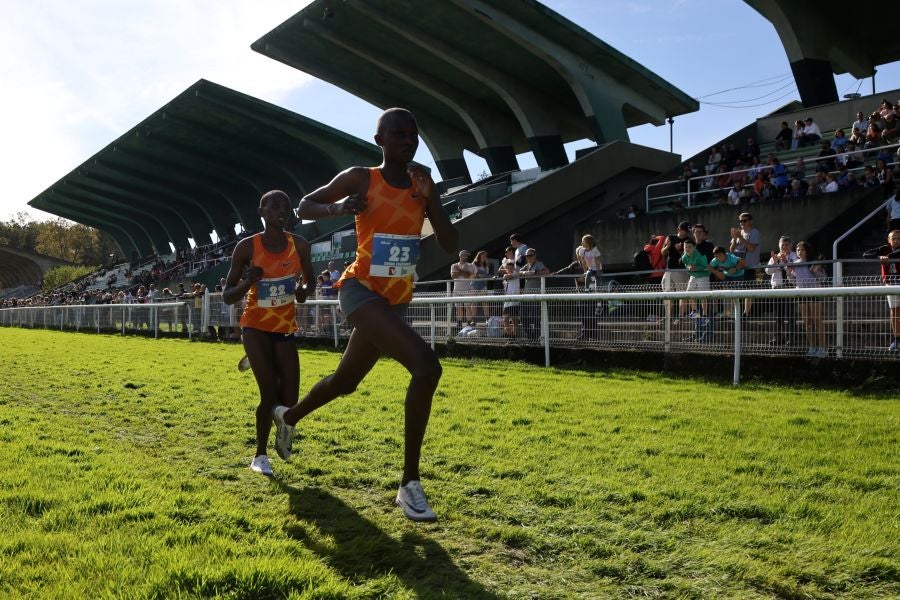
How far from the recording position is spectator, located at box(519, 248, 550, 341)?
12836mm

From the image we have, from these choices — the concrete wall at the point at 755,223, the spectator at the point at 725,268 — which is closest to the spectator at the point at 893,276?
the spectator at the point at 725,268

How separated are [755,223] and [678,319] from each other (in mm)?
10098

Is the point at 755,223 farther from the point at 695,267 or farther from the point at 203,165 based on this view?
the point at 203,165

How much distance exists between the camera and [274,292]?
6070 millimetres

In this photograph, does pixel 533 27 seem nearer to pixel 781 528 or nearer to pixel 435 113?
pixel 435 113

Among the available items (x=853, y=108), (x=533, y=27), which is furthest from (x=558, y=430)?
(x=533, y=27)

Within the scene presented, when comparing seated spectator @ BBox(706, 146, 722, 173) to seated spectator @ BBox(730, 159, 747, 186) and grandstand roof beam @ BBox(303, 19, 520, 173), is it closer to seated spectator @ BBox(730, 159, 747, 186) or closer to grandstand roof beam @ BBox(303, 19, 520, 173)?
seated spectator @ BBox(730, 159, 747, 186)

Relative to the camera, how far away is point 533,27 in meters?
33.4

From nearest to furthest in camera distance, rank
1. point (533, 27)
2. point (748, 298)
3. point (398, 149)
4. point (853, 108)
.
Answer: point (398, 149) < point (748, 298) < point (853, 108) < point (533, 27)

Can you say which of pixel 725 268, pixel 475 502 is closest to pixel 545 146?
pixel 725 268

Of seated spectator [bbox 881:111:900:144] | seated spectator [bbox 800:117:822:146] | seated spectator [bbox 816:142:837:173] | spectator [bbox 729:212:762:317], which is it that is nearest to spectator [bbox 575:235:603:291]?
spectator [bbox 729:212:762:317]

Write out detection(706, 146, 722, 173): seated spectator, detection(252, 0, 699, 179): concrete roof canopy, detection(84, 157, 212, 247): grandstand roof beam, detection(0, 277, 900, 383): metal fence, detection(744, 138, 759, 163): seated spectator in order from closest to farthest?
1. detection(0, 277, 900, 383): metal fence
2. detection(744, 138, 759, 163): seated spectator
3. detection(706, 146, 722, 173): seated spectator
4. detection(252, 0, 699, 179): concrete roof canopy
5. detection(84, 157, 212, 247): grandstand roof beam

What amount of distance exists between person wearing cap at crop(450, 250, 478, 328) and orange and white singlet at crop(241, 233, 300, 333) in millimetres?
7920

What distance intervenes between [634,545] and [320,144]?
47.2 m
